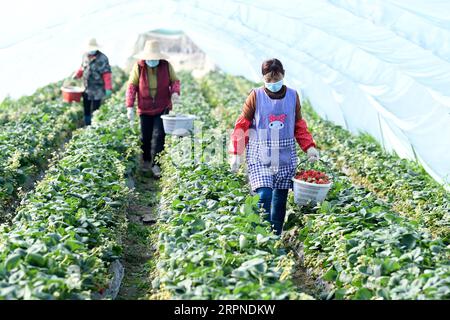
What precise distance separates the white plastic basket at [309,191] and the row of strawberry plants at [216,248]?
0.48 meters

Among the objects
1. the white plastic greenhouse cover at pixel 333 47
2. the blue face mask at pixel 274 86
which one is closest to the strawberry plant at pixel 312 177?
the blue face mask at pixel 274 86

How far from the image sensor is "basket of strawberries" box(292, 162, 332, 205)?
658cm

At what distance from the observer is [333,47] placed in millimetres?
12609

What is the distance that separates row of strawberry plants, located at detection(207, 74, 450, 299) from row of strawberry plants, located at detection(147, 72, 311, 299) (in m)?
0.45

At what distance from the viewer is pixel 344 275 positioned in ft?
17.4

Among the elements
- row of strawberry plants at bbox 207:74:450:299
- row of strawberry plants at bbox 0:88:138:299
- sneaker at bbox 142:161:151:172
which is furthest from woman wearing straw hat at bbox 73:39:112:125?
row of strawberry plants at bbox 207:74:450:299

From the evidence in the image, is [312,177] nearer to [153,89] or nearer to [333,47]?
[153,89]

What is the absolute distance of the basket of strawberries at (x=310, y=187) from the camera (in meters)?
6.58

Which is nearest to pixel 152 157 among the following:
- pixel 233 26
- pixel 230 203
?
pixel 230 203

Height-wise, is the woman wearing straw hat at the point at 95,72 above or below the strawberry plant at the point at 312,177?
below

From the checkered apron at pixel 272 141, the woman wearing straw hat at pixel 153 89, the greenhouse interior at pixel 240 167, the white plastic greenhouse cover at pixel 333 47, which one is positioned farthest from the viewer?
the woman wearing straw hat at pixel 153 89

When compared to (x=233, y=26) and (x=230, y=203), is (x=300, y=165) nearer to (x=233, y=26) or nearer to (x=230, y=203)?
(x=230, y=203)

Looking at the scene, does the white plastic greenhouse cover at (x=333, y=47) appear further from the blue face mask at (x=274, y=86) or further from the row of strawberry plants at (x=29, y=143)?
the blue face mask at (x=274, y=86)

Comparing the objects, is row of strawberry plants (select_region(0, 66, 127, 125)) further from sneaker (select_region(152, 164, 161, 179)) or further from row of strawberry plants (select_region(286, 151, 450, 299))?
row of strawberry plants (select_region(286, 151, 450, 299))
